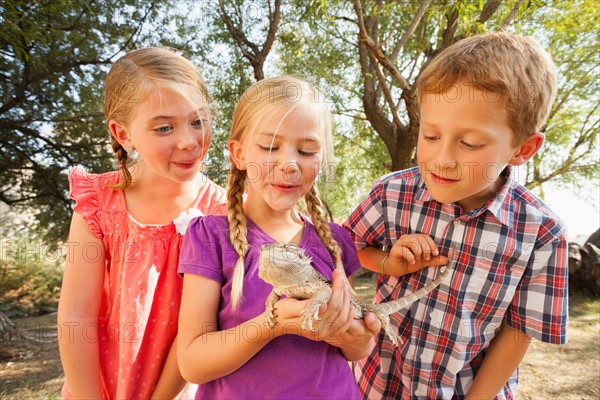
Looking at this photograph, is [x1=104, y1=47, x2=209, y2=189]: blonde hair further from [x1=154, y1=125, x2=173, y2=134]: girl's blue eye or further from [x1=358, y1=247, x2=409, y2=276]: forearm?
[x1=358, y1=247, x2=409, y2=276]: forearm

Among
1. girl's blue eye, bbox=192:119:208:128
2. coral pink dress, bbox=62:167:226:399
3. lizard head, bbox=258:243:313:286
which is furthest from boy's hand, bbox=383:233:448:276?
girl's blue eye, bbox=192:119:208:128

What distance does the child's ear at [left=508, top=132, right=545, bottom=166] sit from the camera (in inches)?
69.6

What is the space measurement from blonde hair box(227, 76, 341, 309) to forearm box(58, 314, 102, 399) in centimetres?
73

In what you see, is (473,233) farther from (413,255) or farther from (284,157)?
(284,157)

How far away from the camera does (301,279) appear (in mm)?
1373

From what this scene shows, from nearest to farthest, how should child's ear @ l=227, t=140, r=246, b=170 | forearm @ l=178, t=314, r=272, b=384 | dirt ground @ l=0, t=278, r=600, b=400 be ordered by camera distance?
forearm @ l=178, t=314, r=272, b=384 < child's ear @ l=227, t=140, r=246, b=170 < dirt ground @ l=0, t=278, r=600, b=400

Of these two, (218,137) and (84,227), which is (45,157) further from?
(84,227)

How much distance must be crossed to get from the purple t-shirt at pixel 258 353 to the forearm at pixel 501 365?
67cm

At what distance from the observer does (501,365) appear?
1.88 meters

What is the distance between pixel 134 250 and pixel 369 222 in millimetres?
1120

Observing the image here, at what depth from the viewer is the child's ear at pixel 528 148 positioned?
69.6 inches

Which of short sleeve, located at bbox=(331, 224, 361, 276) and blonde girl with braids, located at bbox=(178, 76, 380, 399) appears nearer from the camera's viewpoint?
blonde girl with braids, located at bbox=(178, 76, 380, 399)

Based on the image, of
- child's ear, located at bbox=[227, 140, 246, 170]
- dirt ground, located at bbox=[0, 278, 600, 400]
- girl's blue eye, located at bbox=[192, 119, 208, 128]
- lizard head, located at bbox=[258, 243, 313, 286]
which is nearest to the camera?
lizard head, located at bbox=[258, 243, 313, 286]

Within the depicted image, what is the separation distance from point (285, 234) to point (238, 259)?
25 cm
